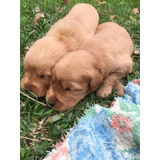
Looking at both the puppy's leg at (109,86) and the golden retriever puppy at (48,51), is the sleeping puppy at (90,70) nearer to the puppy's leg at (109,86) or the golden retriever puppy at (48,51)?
the puppy's leg at (109,86)

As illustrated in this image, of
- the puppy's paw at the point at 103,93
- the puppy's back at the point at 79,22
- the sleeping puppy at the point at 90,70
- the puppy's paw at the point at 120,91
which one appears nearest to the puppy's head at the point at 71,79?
the sleeping puppy at the point at 90,70

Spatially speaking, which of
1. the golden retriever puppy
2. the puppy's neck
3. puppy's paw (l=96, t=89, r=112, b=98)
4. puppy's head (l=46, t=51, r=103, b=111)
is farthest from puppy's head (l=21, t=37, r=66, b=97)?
puppy's paw (l=96, t=89, r=112, b=98)

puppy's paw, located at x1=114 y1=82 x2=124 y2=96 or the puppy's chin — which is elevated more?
the puppy's chin

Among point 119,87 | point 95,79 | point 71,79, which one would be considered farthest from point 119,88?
point 71,79

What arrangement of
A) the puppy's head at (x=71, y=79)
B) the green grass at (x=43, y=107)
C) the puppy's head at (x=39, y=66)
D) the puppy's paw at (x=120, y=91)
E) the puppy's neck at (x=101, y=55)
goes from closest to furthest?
the green grass at (x=43, y=107)
the puppy's head at (x=71, y=79)
the puppy's head at (x=39, y=66)
the puppy's neck at (x=101, y=55)
the puppy's paw at (x=120, y=91)

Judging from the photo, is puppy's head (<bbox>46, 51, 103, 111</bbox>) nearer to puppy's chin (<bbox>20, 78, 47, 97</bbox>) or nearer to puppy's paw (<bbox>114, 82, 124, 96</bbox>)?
puppy's chin (<bbox>20, 78, 47, 97</bbox>)

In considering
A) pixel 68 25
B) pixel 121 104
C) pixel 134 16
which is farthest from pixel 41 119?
pixel 134 16

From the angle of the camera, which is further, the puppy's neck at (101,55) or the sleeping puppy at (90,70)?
the puppy's neck at (101,55)
